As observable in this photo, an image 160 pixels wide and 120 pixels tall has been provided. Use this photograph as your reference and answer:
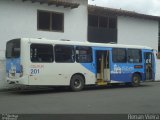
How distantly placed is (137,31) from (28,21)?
443 inches

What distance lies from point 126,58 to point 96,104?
9.83 metres

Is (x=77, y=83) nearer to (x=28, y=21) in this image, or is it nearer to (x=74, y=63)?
(x=74, y=63)

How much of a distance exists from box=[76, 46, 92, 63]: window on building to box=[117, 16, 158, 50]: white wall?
1009 cm

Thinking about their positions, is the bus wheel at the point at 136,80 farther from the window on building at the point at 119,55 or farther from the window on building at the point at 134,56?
the window on building at the point at 119,55

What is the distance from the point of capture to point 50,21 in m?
27.2

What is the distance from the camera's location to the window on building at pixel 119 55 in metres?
23.9

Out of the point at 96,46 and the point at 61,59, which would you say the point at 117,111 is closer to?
the point at 61,59

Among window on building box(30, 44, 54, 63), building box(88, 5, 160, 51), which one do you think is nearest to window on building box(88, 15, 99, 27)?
building box(88, 5, 160, 51)

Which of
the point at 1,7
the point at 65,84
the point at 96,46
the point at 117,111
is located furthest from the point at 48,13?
the point at 117,111

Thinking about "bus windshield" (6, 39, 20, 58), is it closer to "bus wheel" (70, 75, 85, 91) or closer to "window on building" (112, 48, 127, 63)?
"bus wheel" (70, 75, 85, 91)

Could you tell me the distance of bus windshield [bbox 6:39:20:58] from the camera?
1971cm

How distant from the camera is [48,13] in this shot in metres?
27.1

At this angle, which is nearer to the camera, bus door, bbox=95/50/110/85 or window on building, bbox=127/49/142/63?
bus door, bbox=95/50/110/85

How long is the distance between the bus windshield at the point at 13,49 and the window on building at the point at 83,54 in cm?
365
